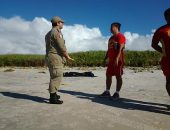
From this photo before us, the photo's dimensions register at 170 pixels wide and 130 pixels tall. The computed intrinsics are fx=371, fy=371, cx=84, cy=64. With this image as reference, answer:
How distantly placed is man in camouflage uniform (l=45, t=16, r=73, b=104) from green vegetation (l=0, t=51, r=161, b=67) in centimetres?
1421

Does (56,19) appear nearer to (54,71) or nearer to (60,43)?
(60,43)

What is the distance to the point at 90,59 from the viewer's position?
24906 millimetres

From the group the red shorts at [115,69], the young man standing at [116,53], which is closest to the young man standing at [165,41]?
the young man standing at [116,53]

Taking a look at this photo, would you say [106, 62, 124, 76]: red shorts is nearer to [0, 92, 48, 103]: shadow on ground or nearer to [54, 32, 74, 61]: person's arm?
[54, 32, 74, 61]: person's arm

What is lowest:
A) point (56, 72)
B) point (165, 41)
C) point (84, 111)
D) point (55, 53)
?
point (84, 111)

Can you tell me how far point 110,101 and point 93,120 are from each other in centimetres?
231

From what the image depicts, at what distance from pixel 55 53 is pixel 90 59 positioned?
644 inches

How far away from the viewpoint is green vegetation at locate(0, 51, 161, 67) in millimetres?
22719

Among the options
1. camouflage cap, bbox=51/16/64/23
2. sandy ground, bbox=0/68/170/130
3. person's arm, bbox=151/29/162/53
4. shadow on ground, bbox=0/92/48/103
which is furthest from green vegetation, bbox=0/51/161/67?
person's arm, bbox=151/29/162/53

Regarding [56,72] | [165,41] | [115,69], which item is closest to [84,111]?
[56,72]

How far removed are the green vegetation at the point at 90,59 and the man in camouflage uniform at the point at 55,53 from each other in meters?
14.2

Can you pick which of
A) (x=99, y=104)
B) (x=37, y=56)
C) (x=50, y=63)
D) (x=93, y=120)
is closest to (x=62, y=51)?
(x=50, y=63)

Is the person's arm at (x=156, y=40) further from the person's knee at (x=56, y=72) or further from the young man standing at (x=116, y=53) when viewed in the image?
the person's knee at (x=56, y=72)

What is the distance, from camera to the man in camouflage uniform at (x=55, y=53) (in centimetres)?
849
